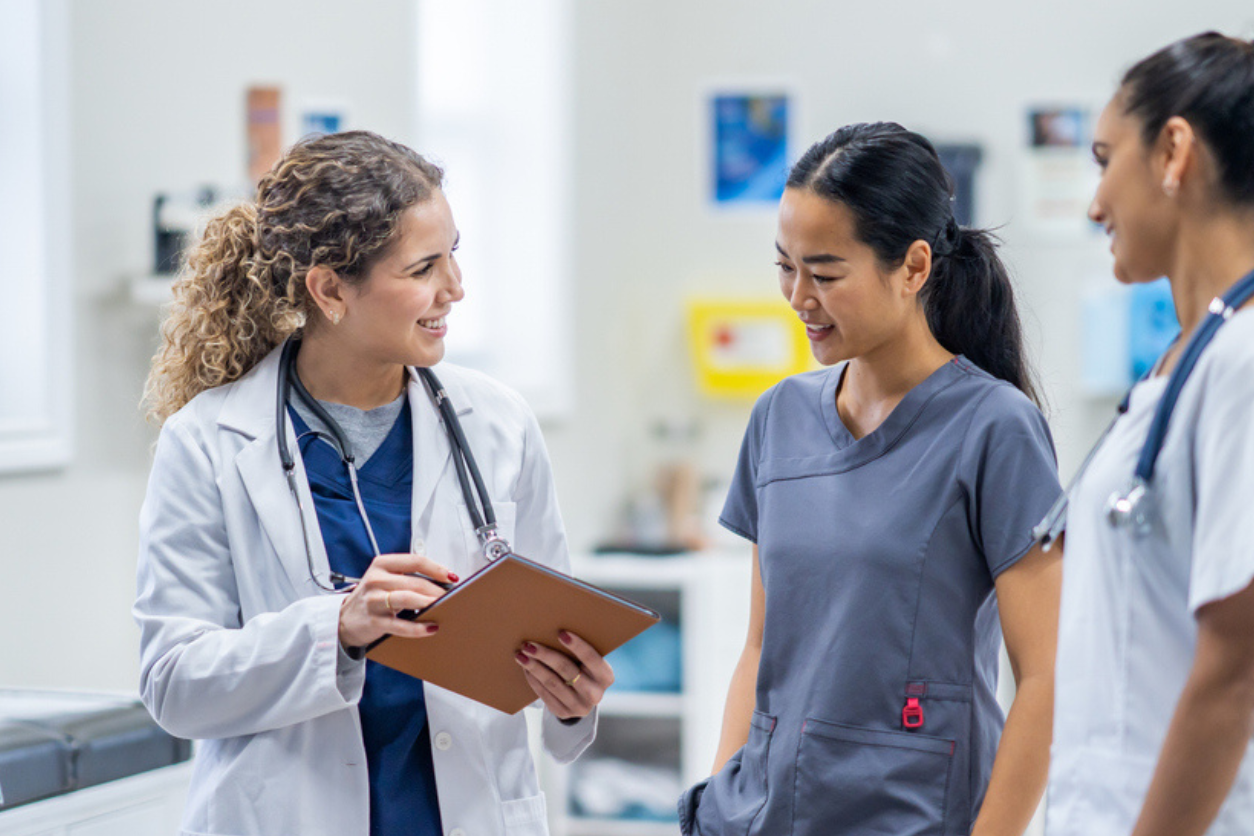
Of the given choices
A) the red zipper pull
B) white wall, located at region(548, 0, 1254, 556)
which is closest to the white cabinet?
white wall, located at region(548, 0, 1254, 556)

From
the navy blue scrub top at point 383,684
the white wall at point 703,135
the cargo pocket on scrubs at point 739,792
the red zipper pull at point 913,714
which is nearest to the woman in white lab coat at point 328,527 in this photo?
the navy blue scrub top at point 383,684

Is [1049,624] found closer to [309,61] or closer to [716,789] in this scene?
[716,789]

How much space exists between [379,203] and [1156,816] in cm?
99

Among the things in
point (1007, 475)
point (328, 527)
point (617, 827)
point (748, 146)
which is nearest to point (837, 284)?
point (1007, 475)

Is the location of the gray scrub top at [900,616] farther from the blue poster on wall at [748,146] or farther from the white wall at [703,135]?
the blue poster on wall at [748,146]

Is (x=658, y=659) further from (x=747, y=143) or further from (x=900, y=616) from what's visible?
(x=900, y=616)

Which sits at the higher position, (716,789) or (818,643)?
(818,643)

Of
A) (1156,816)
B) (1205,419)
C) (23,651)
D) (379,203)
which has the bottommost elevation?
(23,651)

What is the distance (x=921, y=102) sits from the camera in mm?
4645

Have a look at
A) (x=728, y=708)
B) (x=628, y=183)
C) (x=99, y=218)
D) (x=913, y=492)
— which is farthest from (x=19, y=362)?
(x=628, y=183)

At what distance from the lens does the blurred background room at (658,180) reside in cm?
320

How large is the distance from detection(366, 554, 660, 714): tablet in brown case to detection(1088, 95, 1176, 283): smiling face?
0.53 m

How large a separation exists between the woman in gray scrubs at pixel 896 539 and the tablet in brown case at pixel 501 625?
0.20 m

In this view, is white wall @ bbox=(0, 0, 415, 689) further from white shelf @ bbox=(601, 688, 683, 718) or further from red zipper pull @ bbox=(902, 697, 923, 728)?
white shelf @ bbox=(601, 688, 683, 718)
